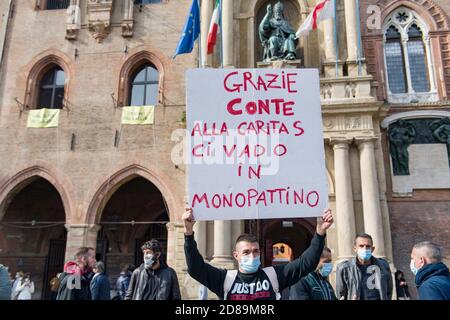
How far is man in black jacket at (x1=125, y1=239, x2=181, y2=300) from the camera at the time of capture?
494cm

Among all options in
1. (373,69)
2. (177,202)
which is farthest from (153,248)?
(373,69)

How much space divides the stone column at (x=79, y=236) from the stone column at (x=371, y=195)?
28.7 feet

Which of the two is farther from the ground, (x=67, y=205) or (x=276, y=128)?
(x=67, y=205)

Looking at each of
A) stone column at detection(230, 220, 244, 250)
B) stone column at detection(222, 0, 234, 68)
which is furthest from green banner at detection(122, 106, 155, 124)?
stone column at detection(230, 220, 244, 250)

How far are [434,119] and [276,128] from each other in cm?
1120

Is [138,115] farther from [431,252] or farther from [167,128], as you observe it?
[431,252]

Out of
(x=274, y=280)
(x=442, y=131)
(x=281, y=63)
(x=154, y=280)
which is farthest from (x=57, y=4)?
(x=274, y=280)

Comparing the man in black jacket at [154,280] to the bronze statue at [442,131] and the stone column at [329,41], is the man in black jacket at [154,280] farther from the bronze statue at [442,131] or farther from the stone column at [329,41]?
the bronze statue at [442,131]

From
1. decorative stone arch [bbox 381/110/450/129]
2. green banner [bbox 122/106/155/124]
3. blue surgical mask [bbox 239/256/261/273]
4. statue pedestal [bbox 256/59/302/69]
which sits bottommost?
blue surgical mask [bbox 239/256/261/273]

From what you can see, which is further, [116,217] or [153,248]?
[116,217]

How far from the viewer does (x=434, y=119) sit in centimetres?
1326

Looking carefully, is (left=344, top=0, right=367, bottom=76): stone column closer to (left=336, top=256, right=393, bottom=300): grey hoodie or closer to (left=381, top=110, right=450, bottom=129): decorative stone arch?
(left=381, top=110, right=450, bottom=129): decorative stone arch

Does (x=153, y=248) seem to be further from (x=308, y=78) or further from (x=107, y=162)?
(x=107, y=162)

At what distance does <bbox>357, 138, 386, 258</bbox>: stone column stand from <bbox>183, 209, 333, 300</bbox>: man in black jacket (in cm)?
867
